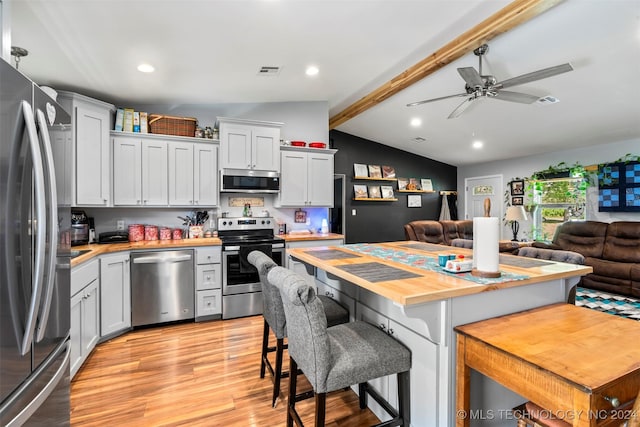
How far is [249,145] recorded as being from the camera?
4020 mm

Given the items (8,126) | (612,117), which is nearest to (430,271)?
(8,126)

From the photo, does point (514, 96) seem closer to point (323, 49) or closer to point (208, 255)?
point (323, 49)

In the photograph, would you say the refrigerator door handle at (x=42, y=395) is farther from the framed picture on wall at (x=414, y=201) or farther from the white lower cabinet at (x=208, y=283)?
the framed picture on wall at (x=414, y=201)

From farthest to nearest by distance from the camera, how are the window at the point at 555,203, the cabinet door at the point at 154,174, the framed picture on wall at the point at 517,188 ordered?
the framed picture on wall at the point at 517,188, the window at the point at 555,203, the cabinet door at the point at 154,174

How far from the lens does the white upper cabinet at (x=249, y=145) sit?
153 inches

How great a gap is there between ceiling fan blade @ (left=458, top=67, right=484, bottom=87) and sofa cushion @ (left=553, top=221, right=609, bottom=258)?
12.6 feet

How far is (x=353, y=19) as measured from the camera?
2.57 metres

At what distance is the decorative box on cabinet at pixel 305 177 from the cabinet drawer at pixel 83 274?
225 centimetres

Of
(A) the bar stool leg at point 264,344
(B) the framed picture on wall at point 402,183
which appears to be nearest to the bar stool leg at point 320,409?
(A) the bar stool leg at point 264,344

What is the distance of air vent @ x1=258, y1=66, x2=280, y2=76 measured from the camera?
131 inches

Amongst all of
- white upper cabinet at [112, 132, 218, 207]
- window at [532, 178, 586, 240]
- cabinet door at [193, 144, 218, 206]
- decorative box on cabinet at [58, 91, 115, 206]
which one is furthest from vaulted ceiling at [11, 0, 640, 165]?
window at [532, 178, 586, 240]

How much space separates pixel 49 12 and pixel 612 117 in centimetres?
640

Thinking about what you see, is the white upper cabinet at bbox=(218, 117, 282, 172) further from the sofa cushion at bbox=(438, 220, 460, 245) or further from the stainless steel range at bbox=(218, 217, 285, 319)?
the sofa cushion at bbox=(438, 220, 460, 245)

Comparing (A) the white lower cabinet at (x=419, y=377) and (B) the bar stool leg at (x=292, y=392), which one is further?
(B) the bar stool leg at (x=292, y=392)
